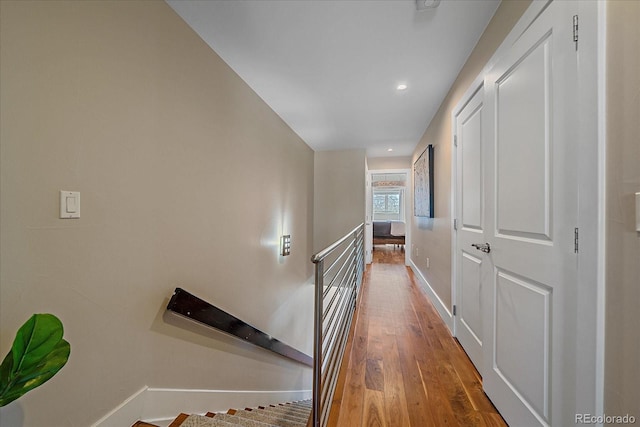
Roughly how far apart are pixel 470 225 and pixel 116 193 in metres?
2.23

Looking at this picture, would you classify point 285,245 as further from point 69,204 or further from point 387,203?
point 387,203

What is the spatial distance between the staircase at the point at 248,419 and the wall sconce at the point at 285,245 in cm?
163

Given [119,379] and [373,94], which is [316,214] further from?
[119,379]

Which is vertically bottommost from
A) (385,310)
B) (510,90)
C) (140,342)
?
(385,310)

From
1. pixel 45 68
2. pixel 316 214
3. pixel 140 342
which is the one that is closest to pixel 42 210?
pixel 45 68

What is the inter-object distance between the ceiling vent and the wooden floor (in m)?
2.32

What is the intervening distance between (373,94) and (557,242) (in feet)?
6.82

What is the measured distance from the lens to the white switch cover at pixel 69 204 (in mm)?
943

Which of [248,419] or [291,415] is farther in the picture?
[291,415]

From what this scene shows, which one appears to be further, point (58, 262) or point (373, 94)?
point (373, 94)

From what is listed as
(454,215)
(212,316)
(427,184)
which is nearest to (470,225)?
(454,215)

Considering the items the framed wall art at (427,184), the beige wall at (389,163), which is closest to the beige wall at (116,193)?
the framed wall art at (427,184)

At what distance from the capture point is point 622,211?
28.4 inches

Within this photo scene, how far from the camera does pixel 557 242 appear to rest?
939 mm
